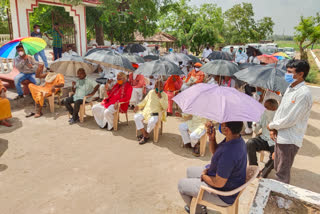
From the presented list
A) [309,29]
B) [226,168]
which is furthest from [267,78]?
[309,29]

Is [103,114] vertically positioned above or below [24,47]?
below

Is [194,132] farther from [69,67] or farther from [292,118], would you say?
[69,67]

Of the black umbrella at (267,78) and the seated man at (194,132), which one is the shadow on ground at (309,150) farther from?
the seated man at (194,132)

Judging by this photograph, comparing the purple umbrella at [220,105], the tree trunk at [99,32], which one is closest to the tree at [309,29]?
the tree trunk at [99,32]

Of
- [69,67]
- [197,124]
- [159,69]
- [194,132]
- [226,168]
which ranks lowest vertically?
[194,132]

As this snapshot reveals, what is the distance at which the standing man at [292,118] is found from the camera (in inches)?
110

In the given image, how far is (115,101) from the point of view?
5609 millimetres

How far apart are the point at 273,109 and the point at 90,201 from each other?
3.21 m

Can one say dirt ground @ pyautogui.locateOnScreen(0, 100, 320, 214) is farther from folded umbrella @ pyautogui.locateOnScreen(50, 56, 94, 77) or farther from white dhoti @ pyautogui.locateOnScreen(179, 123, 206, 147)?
folded umbrella @ pyautogui.locateOnScreen(50, 56, 94, 77)

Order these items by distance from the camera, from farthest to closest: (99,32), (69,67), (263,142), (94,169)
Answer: (99,32) < (69,67) < (94,169) < (263,142)

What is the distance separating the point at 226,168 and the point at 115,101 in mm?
3865

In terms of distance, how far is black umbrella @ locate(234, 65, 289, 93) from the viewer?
4.05 meters

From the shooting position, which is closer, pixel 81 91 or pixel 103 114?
pixel 103 114

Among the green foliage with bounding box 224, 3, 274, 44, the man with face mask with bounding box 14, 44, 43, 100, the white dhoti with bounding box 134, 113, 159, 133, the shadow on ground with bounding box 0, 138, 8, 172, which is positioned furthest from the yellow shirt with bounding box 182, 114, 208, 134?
the green foliage with bounding box 224, 3, 274, 44
